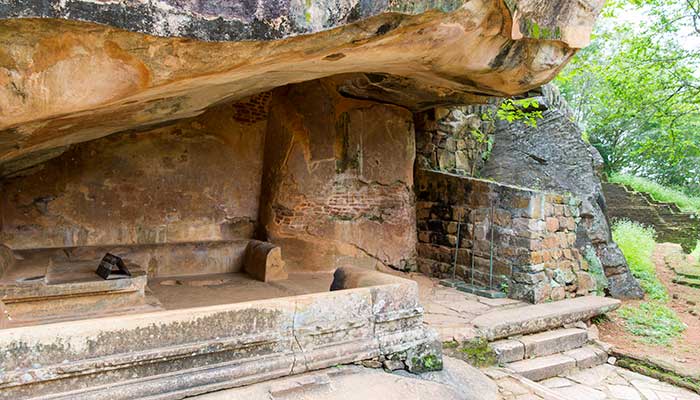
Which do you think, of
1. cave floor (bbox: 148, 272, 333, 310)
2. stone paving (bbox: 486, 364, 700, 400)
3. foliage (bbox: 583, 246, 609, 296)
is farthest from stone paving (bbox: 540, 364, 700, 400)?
cave floor (bbox: 148, 272, 333, 310)

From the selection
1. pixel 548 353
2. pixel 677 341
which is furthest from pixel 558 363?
pixel 677 341

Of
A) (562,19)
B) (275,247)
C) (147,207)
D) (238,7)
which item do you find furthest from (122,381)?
(562,19)

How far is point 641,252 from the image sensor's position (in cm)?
1063

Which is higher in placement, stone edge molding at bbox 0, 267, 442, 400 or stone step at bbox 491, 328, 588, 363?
stone edge molding at bbox 0, 267, 442, 400

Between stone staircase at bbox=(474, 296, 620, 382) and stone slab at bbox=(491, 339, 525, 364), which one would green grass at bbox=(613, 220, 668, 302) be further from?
stone slab at bbox=(491, 339, 525, 364)

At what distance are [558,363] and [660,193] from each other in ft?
48.0

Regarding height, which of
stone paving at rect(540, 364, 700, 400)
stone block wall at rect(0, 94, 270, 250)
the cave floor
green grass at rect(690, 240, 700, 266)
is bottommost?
stone paving at rect(540, 364, 700, 400)

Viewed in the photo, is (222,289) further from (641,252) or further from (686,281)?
(641,252)

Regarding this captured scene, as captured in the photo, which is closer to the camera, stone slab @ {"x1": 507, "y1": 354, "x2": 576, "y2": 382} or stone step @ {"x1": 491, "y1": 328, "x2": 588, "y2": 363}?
stone slab @ {"x1": 507, "y1": 354, "x2": 576, "y2": 382}

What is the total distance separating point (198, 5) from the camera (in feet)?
8.39

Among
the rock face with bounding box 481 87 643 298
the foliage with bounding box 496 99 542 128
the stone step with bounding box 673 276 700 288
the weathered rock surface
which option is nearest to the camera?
the weathered rock surface

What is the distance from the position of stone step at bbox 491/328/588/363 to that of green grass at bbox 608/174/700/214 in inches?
515

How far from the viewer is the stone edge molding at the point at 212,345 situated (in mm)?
2492

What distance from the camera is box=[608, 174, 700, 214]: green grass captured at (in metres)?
15.9
